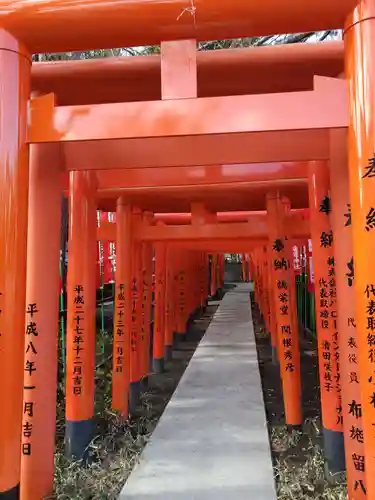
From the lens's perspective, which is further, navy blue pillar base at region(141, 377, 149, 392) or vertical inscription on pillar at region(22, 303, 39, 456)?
navy blue pillar base at region(141, 377, 149, 392)

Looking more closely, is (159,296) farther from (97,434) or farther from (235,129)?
(235,129)

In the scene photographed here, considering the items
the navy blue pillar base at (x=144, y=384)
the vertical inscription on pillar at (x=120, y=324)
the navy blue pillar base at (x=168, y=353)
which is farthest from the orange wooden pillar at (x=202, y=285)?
the vertical inscription on pillar at (x=120, y=324)

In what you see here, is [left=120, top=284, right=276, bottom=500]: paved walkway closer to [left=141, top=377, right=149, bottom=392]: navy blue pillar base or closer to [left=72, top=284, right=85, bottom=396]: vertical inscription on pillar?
[left=141, top=377, right=149, bottom=392]: navy blue pillar base

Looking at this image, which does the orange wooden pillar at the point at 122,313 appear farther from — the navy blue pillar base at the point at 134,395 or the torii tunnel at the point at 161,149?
the torii tunnel at the point at 161,149

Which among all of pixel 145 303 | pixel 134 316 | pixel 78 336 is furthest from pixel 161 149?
pixel 145 303

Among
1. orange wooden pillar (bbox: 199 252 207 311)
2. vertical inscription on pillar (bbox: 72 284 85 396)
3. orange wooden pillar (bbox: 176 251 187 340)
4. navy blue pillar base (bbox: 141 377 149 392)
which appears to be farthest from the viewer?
orange wooden pillar (bbox: 199 252 207 311)

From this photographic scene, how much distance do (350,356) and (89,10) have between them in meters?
2.26

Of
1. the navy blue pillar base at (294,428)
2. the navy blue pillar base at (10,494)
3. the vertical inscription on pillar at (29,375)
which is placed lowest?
the navy blue pillar base at (294,428)

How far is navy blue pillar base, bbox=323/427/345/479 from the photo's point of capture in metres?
3.47

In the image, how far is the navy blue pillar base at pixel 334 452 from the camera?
3.47 metres

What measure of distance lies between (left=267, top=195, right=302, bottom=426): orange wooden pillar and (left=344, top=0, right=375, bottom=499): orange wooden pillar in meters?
Answer: 2.91

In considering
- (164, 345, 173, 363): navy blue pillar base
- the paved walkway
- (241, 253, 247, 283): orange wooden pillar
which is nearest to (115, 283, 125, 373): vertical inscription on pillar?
the paved walkway

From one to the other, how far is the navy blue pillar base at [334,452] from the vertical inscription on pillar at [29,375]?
216 cm

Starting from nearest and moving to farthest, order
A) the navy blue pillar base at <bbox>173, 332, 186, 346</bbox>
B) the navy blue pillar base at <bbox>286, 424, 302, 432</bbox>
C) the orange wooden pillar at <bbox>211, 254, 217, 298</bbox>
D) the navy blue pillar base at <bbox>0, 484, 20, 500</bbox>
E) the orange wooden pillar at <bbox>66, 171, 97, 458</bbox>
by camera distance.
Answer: the navy blue pillar base at <bbox>0, 484, 20, 500</bbox>
the orange wooden pillar at <bbox>66, 171, 97, 458</bbox>
the navy blue pillar base at <bbox>286, 424, 302, 432</bbox>
the navy blue pillar base at <bbox>173, 332, 186, 346</bbox>
the orange wooden pillar at <bbox>211, 254, 217, 298</bbox>
